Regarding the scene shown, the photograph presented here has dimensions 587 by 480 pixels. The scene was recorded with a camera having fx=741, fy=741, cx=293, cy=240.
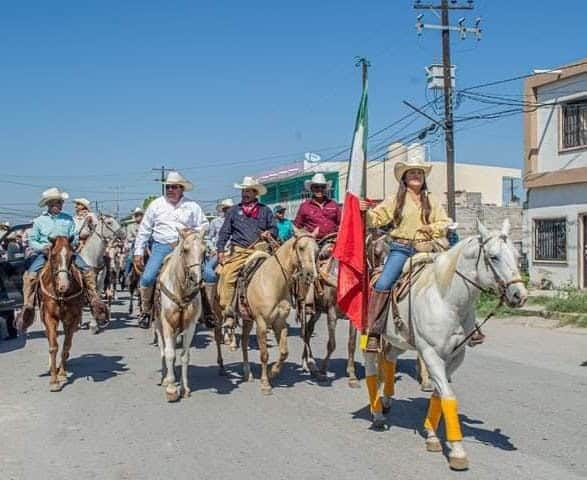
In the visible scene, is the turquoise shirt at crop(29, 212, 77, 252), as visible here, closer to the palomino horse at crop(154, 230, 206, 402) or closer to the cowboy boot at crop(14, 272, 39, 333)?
the cowboy boot at crop(14, 272, 39, 333)

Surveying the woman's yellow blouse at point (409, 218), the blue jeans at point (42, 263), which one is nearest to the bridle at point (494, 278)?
the woman's yellow blouse at point (409, 218)

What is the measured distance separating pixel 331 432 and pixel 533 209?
60.6ft

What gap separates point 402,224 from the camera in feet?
24.0

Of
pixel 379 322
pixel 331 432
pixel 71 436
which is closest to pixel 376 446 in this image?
pixel 331 432

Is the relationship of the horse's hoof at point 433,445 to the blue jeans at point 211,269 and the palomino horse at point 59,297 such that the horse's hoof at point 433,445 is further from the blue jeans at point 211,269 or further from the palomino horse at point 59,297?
the palomino horse at point 59,297

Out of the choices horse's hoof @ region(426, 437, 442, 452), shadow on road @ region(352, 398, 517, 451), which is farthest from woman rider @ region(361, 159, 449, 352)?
horse's hoof @ region(426, 437, 442, 452)

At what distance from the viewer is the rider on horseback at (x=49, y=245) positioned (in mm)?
10258

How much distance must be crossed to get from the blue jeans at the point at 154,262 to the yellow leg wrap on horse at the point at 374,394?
11.2 ft

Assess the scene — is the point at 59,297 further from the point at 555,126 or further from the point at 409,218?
the point at 555,126

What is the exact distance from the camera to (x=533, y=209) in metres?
23.9

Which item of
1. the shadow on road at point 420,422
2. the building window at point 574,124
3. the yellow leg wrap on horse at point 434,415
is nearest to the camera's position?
the yellow leg wrap on horse at point 434,415

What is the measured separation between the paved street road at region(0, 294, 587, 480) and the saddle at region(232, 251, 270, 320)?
960 mm

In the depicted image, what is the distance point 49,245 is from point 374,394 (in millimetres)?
5195

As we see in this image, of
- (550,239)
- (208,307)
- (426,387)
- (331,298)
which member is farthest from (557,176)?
(208,307)
